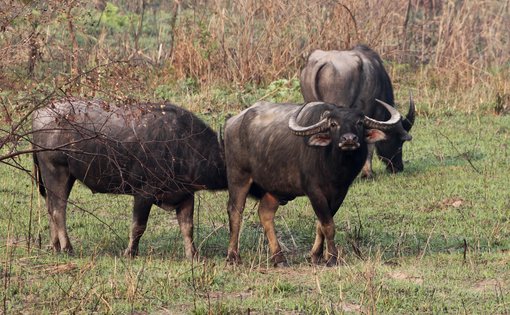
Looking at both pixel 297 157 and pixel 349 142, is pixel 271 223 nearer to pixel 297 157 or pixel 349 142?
pixel 297 157

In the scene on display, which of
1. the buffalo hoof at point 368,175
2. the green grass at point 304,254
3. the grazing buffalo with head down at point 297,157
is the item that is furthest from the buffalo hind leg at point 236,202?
the buffalo hoof at point 368,175

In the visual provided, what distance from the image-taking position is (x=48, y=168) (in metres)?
9.62

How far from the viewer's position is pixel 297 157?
30.2 feet

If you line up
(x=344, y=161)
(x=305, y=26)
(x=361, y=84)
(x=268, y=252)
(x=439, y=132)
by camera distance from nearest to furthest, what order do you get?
(x=344, y=161) → (x=268, y=252) → (x=361, y=84) → (x=439, y=132) → (x=305, y=26)

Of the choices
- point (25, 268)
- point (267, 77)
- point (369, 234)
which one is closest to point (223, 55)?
point (267, 77)

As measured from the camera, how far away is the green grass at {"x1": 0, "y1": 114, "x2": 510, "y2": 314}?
23.8 ft

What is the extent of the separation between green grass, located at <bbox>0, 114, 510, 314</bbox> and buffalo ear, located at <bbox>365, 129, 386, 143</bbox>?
0.81 metres

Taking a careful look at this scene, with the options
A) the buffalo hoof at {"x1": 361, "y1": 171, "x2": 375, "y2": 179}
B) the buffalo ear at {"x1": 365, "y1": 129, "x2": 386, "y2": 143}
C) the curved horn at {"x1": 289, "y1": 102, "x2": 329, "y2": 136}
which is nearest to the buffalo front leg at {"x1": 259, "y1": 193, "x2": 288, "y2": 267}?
the curved horn at {"x1": 289, "y1": 102, "x2": 329, "y2": 136}

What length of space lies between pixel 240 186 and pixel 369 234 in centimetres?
127

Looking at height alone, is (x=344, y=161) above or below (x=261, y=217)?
above

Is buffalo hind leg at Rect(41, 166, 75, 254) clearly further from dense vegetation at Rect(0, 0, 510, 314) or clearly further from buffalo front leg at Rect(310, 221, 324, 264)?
buffalo front leg at Rect(310, 221, 324, 264)

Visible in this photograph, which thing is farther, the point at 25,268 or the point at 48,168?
the point at 48,168

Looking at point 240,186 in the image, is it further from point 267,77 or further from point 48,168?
point 267,77

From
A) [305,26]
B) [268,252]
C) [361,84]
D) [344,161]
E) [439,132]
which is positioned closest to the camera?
[344,161]
